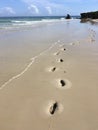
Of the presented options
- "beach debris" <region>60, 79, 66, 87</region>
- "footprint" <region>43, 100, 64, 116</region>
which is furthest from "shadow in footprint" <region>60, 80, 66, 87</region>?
"footprint" <region>43, 100, 64, 116</region>

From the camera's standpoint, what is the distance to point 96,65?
8836mm

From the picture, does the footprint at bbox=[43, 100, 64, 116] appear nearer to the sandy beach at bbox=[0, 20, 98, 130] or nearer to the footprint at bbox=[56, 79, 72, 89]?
the sandy beach at bbox=[0, 20, 98, 130]

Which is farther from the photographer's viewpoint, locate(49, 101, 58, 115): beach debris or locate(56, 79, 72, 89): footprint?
locate(56, 79, 72, 89): footprint

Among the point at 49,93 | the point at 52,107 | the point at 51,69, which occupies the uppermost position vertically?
the point at 52,107

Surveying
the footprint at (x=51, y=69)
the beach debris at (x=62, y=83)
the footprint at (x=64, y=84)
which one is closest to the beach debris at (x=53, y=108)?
the footprint at (x=64, y=84)

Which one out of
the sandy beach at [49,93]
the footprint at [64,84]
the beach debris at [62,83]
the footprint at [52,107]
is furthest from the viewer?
the beach debris at [62,83]

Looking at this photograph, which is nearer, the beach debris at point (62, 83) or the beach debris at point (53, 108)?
the beach debris at point (53, 108)

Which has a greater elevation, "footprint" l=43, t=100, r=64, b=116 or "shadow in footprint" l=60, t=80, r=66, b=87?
"footprint" l=43, t=100, r=64, b=116

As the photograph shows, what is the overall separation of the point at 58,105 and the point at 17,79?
2.22 metres

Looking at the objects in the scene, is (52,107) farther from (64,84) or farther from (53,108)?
(64,84)

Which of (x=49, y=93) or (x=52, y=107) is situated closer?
(x=52, y=107)

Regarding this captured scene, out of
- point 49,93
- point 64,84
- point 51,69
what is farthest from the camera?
point 51,69

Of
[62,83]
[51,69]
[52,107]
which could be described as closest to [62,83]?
[62,83]

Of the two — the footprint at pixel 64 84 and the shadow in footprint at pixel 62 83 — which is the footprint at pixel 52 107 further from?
the shadow in footprint at pixel 62 83
